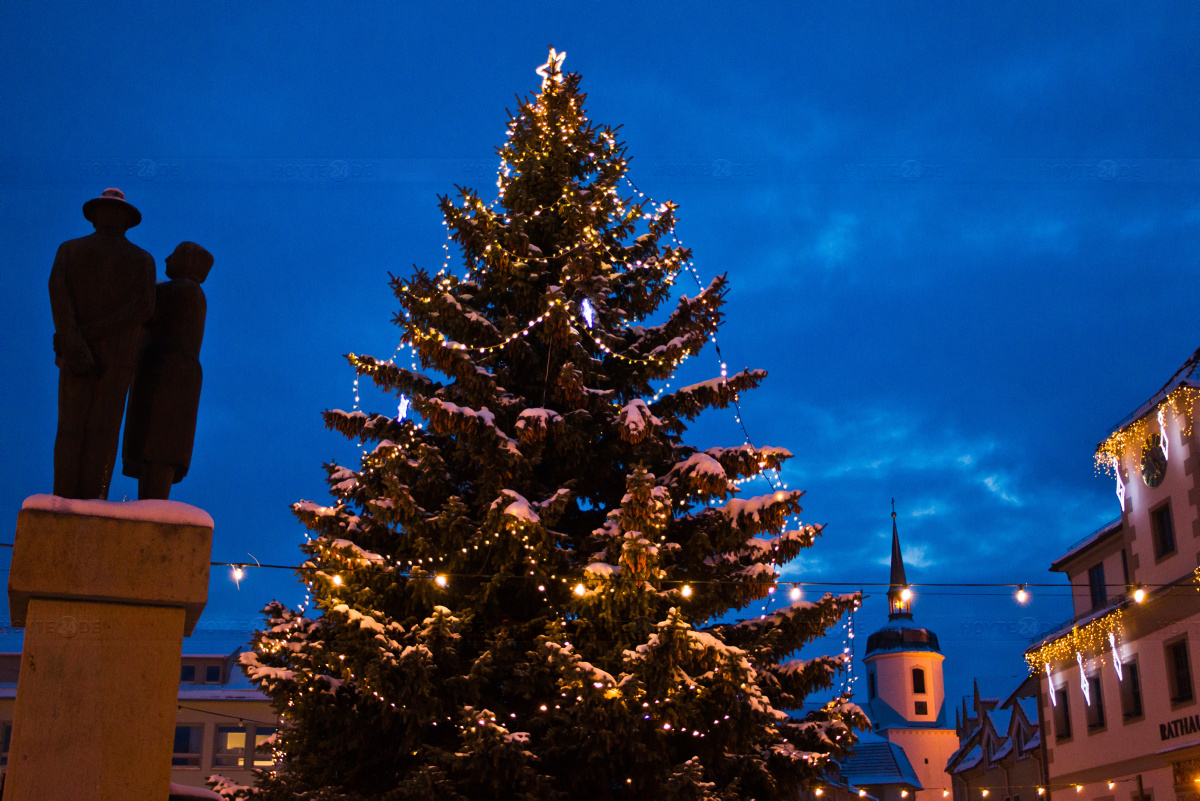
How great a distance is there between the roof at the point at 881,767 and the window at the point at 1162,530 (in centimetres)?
5352

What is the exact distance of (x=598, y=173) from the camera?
1406 cm

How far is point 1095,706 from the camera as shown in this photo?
2672 cm

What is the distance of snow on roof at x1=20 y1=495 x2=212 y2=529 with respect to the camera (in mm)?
5551

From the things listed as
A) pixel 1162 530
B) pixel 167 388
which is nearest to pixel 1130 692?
pixel 1162 530

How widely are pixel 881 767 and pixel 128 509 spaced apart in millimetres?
78839

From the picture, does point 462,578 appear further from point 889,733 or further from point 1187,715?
point 889,733

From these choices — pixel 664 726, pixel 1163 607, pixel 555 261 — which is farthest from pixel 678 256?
pixel 1163 607

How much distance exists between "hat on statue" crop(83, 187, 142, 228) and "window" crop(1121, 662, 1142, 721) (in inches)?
978

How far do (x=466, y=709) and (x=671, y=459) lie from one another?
430 cm

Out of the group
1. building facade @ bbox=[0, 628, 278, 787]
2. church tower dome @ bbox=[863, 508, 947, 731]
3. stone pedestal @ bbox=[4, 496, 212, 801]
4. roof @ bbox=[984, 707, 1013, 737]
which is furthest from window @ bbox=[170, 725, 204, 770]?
church tower dome @ bbox=[863, 508, 947, 731]

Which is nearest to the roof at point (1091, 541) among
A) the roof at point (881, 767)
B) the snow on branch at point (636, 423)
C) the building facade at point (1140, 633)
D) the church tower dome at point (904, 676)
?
the building facade at point (1140, 633)

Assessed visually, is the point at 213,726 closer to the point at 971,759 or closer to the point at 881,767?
the point at 971,759

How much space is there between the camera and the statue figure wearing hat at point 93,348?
587 cm

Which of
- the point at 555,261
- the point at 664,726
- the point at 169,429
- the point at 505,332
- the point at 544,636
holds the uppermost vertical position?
the point at 555,261
